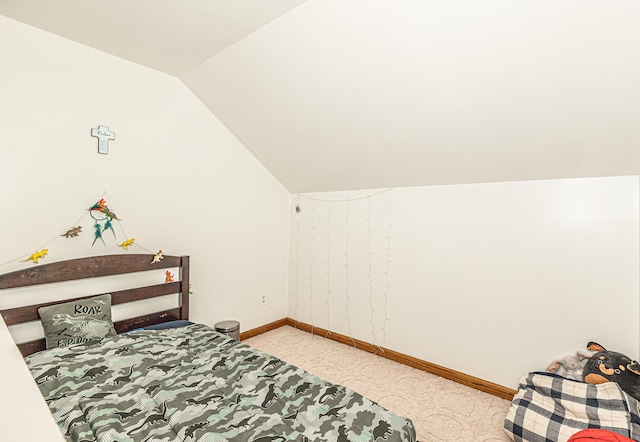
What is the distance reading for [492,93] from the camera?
1918mm

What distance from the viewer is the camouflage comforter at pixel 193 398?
1301 millimetres

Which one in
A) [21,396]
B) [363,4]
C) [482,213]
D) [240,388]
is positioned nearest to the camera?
[21,396]

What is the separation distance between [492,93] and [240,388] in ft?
6.99

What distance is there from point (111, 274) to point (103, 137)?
1.01 m

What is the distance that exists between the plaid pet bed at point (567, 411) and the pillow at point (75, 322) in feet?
8.55

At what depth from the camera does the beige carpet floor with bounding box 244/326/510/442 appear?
2.10 meters

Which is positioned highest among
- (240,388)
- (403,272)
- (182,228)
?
(182,228)

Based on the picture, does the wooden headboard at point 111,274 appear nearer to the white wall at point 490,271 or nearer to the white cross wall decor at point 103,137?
the white cross wall decor at point 103,137

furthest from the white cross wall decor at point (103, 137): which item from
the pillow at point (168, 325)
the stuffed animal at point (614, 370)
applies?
the stuffed animal at point (614, 370)

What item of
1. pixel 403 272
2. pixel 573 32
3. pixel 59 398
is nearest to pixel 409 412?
pixel 403 272

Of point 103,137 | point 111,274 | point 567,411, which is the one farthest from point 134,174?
point 567,411

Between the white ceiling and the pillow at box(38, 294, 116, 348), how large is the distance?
5.96ft

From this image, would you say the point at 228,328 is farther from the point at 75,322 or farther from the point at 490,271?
the point at 490,271

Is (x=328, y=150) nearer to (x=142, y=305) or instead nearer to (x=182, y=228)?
(x=182, y=228)
